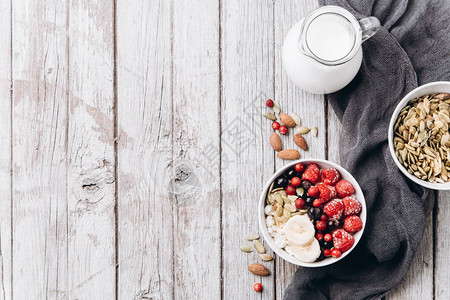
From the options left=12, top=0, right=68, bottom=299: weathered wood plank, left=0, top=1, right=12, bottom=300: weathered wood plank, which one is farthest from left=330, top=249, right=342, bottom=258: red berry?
left=0, top=1, right=12, bottom=300: weathered wood plank

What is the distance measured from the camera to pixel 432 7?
1018mm

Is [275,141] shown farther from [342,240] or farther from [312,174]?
[342,240]

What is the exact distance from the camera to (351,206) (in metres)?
0.95

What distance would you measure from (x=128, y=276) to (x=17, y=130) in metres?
0.45

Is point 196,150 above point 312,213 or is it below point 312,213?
above

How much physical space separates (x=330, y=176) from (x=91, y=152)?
57 cm

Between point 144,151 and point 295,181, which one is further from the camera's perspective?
point 144,151

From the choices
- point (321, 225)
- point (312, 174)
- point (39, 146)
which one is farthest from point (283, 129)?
point (39, 146)

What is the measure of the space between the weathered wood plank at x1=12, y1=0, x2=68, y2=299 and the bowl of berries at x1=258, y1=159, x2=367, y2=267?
1.67ft

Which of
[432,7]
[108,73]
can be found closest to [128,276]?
[108,73]

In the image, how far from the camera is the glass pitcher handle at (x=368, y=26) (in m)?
0.89

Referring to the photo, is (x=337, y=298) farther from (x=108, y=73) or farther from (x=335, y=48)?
(x=108, y=73)

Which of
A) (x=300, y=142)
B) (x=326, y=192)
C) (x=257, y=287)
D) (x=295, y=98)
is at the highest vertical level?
(x=295, y=98)

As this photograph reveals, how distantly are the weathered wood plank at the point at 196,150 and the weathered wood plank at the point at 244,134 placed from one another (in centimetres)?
2
